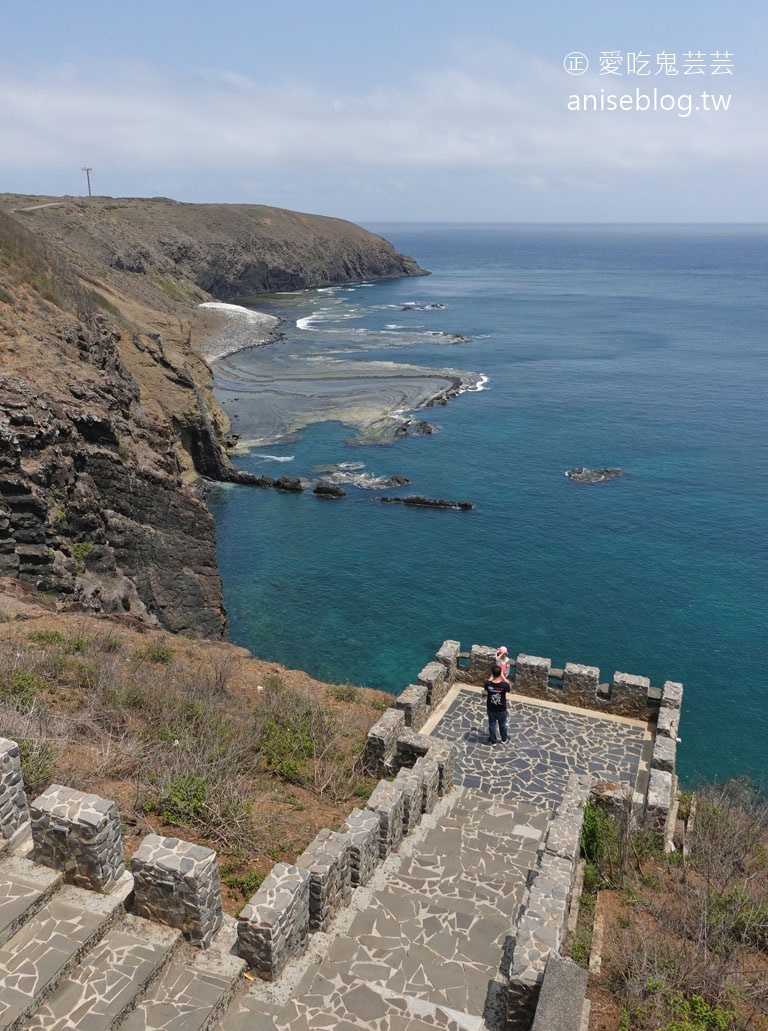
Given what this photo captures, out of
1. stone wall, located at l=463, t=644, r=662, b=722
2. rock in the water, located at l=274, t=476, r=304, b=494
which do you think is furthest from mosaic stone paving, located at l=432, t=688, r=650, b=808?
rock in the water, located at l=274, t=476, r=304, b=494

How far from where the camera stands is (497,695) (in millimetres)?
16984

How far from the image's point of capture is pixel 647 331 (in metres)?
97.8

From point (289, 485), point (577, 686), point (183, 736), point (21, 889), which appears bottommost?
point (289, 485)

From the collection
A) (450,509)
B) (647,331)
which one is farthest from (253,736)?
(647,331)

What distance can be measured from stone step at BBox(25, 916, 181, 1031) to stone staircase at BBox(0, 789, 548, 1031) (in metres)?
0.01

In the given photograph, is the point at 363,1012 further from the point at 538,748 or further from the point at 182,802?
the point at 538,748

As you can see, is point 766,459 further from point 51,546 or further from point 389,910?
point 389,910

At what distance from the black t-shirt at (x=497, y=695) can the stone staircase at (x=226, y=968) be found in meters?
6.52

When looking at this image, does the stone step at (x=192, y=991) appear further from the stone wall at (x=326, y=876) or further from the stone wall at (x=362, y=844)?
the stone wall at (x=362, y=844)

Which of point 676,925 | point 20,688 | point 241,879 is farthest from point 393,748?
point 20,688

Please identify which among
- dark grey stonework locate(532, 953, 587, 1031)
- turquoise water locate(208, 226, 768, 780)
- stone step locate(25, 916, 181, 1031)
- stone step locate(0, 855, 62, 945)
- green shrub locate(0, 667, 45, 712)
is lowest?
turquoise water locate(208, 226, 768, 780)

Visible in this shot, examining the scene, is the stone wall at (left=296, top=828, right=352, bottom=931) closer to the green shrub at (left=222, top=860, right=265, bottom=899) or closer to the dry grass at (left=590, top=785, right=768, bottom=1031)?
the green shrub at (left=222, top=860, right=265, bottom=899)

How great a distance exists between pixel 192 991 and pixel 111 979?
850mm

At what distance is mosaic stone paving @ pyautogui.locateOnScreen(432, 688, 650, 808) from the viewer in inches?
632
